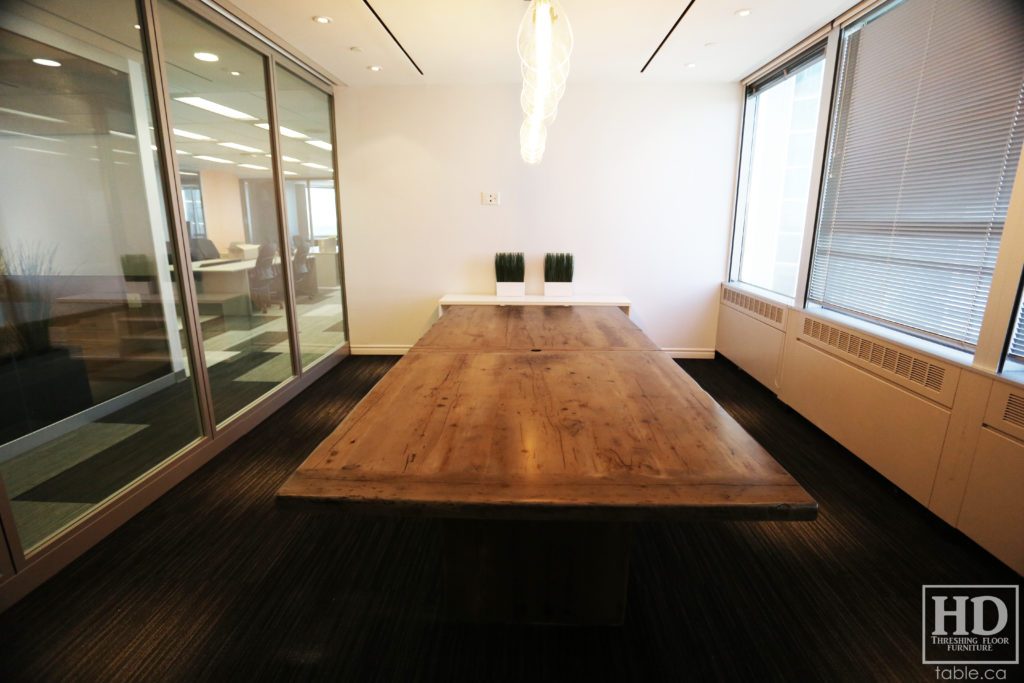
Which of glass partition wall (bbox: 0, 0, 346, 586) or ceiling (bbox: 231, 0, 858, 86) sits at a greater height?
ceiling (bbox: 231, 0, 858, 86)

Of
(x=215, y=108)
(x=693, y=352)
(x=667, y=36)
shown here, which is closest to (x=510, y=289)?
(x=693, y=352)

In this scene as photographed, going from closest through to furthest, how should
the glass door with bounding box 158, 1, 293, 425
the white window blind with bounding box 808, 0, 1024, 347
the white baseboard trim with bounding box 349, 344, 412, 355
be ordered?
the white window blind with bounding box 808, 0, 1024, 347 < the glass door with bounding box 158, 1, 293, 425 < the white baseboard trim with bounding box 349, 344, 412, 355

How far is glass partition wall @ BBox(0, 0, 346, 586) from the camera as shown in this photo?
5.80ft

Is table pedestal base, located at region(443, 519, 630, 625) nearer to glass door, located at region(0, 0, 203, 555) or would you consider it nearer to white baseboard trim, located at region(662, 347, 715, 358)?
glass door, located at region(0, 0, 203, 555)

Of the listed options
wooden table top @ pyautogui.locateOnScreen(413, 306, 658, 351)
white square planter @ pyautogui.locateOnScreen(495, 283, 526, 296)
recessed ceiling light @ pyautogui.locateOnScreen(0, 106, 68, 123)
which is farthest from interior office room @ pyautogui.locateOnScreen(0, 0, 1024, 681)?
wooden table top @ pyautogui.locateOnScreen(413, 306, 658, 351)

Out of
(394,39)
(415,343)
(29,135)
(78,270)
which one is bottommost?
(415,343)

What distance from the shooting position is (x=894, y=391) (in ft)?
8.05

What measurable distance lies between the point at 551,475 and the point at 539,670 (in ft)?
2.42

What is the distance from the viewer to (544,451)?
52.1 inches

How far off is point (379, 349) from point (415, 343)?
2.36m

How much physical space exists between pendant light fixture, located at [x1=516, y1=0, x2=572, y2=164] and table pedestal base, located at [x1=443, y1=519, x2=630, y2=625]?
1.78m

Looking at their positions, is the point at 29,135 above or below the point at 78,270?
above

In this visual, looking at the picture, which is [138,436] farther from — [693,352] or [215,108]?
[693,352]

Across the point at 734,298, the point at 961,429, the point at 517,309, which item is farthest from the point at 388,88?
the point at 961,429
